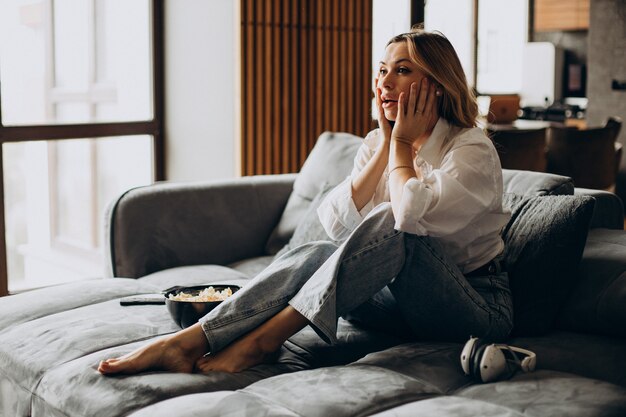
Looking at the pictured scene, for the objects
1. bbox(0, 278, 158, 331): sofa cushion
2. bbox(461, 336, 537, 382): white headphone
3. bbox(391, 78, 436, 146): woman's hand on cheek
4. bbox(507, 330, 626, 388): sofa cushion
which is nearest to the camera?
bbox(461, 336, 537, 382): white headphone

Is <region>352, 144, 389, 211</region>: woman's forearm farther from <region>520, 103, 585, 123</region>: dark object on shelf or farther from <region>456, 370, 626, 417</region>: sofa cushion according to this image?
<region>520, 103, 585, 123</region>: dark object on shelf

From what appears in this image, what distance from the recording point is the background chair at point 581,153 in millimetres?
5121

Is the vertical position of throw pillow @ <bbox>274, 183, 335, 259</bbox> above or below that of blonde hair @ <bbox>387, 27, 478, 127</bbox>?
below

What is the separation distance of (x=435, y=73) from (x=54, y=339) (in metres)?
1.30

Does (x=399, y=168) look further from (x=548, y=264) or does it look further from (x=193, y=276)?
(x=193, y=276)

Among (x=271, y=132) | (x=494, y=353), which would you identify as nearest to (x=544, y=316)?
(x=494, y=353)

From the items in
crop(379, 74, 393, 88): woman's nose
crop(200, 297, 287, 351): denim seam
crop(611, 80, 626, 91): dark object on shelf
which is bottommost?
crop(200, 297, 287, 351): denim seam

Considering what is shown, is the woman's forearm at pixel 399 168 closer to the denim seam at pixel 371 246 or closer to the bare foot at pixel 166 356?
the denim seam at pixel 371 246

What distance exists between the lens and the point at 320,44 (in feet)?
15.5

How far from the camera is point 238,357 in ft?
6.66

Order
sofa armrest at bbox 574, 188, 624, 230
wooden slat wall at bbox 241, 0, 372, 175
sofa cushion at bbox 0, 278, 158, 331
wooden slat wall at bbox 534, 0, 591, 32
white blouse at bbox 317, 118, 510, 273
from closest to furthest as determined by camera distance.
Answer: white blouse at bbox 317, 118, 510, 273 → sofa cushion at bbox 0, 278, 158, 331 → sofa armrest at bbox 574, 188, 624, 230 → wooden slat wall at bbox 241, 0, 372, 175 → wooden slat wall at bbox 534, 0, 591, 32

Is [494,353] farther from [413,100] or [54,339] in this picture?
[54,339]

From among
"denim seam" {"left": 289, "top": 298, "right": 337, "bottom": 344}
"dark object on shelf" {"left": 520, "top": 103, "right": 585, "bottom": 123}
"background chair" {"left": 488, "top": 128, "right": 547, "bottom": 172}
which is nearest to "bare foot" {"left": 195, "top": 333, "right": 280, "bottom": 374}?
"denim seam" {"left": 289, "top": 298, "right": 337, "bottom": 344}

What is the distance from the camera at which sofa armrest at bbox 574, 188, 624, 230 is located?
2.60 meters
